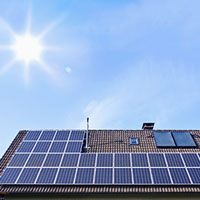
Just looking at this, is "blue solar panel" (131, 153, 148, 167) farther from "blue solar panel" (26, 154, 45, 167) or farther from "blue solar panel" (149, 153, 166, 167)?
"blue solar panel" (26, 154, 45, 167)

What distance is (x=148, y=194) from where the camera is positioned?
9.17 m

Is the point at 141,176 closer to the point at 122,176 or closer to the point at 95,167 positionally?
the point at 122,176

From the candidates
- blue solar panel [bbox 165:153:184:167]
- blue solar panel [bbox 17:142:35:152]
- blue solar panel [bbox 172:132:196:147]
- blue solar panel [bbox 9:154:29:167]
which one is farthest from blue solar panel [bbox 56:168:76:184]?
blue solar panel [bbox 172:132:196:147]

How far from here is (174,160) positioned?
1073 centimetres

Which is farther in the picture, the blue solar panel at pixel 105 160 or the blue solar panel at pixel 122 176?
the blue solar panel at pixel 105 160

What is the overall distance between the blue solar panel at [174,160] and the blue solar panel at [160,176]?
29.6 inches

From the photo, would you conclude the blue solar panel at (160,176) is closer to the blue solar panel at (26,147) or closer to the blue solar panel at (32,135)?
the blue solar panel at (26,147)

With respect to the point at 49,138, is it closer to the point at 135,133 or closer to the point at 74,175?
the point at 74,175

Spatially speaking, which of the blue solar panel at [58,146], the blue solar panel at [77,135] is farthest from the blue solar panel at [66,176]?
the blue solar panel at [77,135]

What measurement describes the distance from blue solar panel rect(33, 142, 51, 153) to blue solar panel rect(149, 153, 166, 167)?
743 centimetres

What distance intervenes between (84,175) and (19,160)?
472cm

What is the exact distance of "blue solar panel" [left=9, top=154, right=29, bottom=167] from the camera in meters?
10.8

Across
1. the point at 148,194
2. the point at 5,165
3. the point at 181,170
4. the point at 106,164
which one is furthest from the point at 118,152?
the point at 5,165

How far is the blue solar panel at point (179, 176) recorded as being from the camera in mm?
9289
